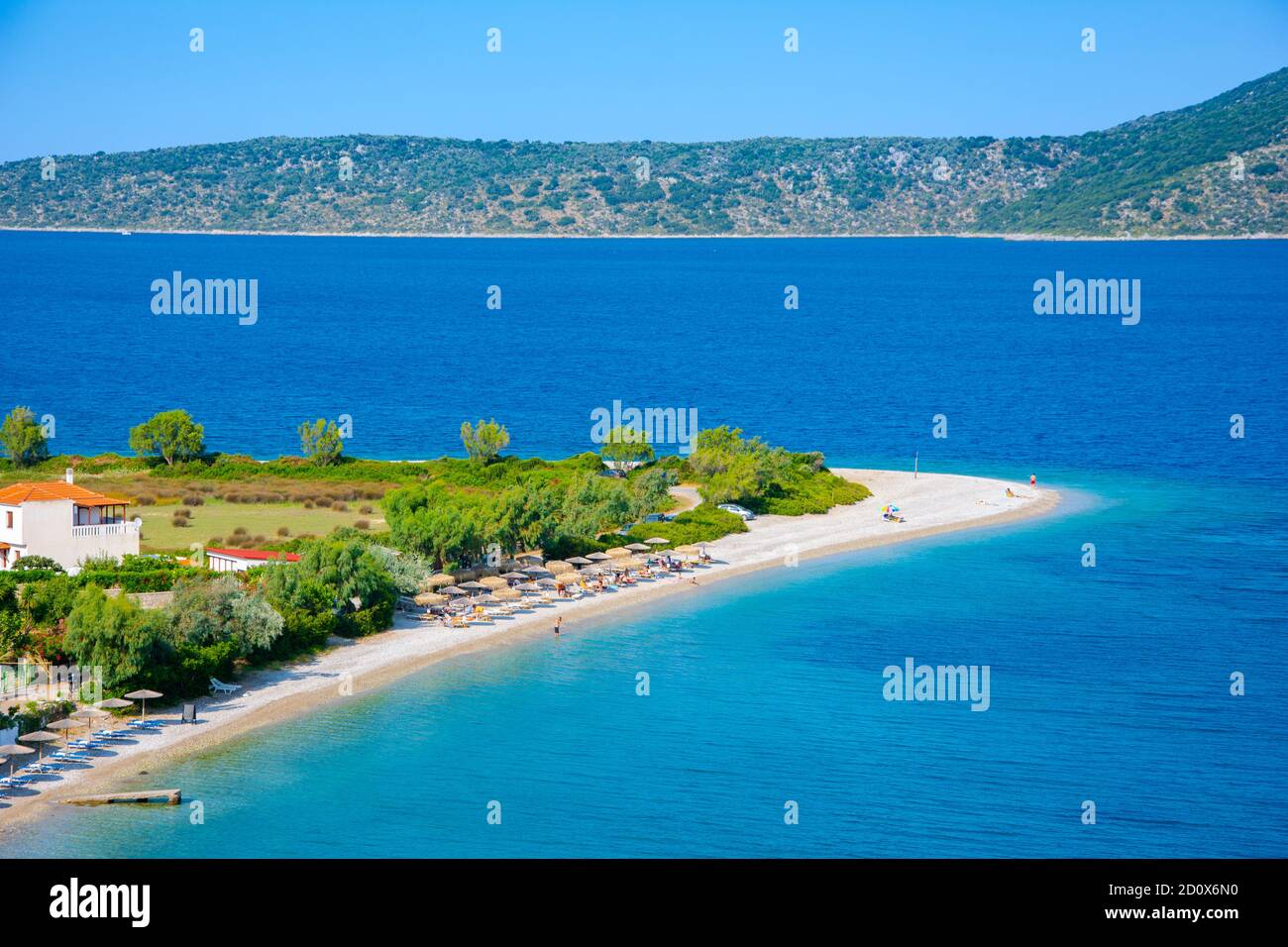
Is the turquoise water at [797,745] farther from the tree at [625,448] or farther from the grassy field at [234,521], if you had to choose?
the tree at [625,448]

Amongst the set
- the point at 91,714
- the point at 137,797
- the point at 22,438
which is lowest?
the point at 137,797

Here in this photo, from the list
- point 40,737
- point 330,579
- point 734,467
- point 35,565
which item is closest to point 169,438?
point 734,467

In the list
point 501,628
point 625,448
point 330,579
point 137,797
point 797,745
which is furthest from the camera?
point 625,448

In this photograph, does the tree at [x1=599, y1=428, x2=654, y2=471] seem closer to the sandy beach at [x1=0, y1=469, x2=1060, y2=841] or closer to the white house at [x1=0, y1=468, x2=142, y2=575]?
the sandy beach at [x1=0, y1=469, x2=1060, y2=841]

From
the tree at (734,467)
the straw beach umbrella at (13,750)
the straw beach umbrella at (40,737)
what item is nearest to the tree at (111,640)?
the straw beach umbrella at (40,737)

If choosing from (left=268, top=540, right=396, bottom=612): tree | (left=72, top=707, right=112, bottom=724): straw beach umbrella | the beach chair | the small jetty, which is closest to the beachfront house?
(left=268, top=540, right=396, bottom=612): tree

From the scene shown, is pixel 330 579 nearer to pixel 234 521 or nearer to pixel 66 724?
pixel 66 724
